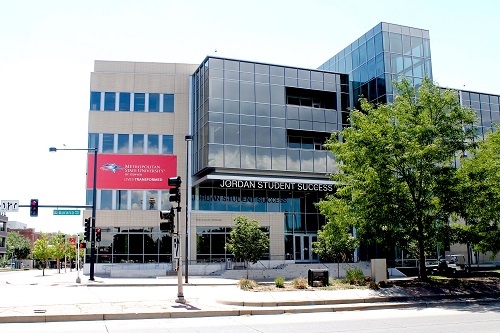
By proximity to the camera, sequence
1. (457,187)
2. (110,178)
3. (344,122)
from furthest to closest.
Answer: (344,122) < (110,178) < (457,187)

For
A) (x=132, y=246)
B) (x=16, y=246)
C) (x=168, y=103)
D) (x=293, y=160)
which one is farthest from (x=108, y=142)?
(x=16, y=246)

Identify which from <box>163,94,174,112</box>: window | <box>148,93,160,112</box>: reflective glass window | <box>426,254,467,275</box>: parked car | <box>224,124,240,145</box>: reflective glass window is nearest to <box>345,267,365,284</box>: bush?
<box>426,254,467,275</box>: parked car

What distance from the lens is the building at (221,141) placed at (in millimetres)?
41375

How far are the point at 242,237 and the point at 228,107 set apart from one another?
474 inches

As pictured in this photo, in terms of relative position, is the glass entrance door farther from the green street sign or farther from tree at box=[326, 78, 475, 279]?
tree at box=[326, 78, 475, 279]

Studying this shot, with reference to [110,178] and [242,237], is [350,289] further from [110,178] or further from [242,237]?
[110,178]

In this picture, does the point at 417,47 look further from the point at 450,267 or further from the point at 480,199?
the point at 480,199

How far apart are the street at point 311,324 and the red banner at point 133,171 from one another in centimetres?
2978

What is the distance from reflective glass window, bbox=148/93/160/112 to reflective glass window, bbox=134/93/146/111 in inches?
21.5

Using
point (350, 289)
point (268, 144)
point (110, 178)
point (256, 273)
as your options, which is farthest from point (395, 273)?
point (110, 178)

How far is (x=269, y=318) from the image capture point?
1470 cm

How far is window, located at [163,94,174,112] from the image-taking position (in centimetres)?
4525

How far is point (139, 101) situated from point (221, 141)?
997 cm

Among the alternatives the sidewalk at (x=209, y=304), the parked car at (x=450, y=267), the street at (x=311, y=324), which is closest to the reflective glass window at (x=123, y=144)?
the sidewalk at (x=209, y=304)
